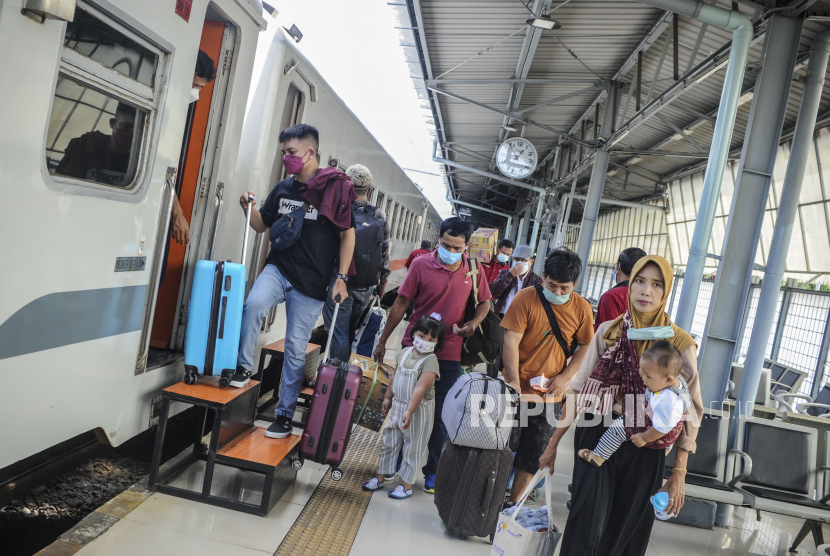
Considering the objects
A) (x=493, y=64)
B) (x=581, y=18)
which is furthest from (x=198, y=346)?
(x=493, y=64)

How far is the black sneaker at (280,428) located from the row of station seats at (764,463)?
287cm

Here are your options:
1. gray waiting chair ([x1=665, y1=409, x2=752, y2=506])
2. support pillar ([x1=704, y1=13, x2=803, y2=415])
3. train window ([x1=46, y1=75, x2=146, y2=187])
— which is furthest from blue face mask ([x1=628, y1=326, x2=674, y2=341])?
support pillar ([x1=704, y1=13, x2=803, y2=415])

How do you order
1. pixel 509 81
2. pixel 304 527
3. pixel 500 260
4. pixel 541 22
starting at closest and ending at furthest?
pixel 304 527
pixel 500 260
pixel 541 22
pixel 509 81

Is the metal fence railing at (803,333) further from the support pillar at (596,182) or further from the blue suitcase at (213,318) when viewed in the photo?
the blue suitcase at (213,318)

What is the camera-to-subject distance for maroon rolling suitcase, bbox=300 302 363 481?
3785 millimetres

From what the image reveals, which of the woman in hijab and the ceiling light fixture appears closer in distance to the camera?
the woman in hijab

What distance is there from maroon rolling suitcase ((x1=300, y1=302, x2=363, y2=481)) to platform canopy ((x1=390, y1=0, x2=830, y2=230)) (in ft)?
16.0

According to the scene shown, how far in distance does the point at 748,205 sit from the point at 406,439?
3879mm

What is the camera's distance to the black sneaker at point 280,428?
393 centimetres

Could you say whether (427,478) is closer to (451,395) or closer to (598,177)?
(451,395)

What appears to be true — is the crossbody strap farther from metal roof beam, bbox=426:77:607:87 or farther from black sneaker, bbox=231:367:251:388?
metal roof beam, bbox=426:77:607:87

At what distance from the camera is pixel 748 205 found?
18.8 feet

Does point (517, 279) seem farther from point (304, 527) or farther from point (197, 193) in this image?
point (304, 527)

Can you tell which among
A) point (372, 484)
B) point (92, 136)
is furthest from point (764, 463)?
point (92, 136)
